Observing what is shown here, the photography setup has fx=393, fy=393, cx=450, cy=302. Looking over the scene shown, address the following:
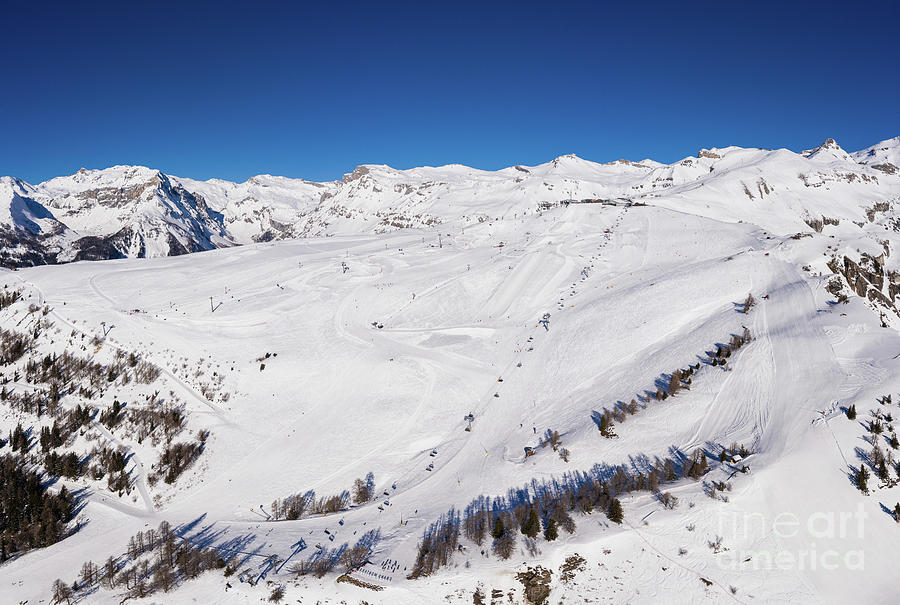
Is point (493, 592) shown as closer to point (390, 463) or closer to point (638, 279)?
point (390, 463)

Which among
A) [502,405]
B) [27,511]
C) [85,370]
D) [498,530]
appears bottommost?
[498,530]

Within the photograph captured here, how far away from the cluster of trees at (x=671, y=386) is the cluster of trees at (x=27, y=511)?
117 ft

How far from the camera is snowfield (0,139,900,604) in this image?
17.9 meters

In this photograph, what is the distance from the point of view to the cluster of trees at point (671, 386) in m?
27.7

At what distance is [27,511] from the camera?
2533 centimetres

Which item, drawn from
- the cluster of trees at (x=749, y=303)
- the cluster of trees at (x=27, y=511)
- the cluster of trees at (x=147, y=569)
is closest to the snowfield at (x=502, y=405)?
the cluster of trees at (x=749, y=303)

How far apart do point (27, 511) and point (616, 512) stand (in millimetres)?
35959

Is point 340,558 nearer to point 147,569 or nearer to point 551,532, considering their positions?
point 147,569

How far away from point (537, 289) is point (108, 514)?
155ft

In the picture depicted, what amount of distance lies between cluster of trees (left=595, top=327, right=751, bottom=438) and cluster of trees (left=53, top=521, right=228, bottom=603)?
2413cm

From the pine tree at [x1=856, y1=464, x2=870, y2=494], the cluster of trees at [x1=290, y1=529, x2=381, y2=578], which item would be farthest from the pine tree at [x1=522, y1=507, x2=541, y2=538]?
the pine tree at [x1=856, y1=464, x2=870, y2=494]

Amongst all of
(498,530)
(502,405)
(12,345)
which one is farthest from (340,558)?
(12,345)

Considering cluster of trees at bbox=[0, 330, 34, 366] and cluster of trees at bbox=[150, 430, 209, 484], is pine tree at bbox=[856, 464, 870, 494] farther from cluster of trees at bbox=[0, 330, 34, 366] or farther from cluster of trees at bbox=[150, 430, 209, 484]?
cluster of trees at bbox=[0, 330, 34, 366]

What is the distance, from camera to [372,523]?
23.0m
